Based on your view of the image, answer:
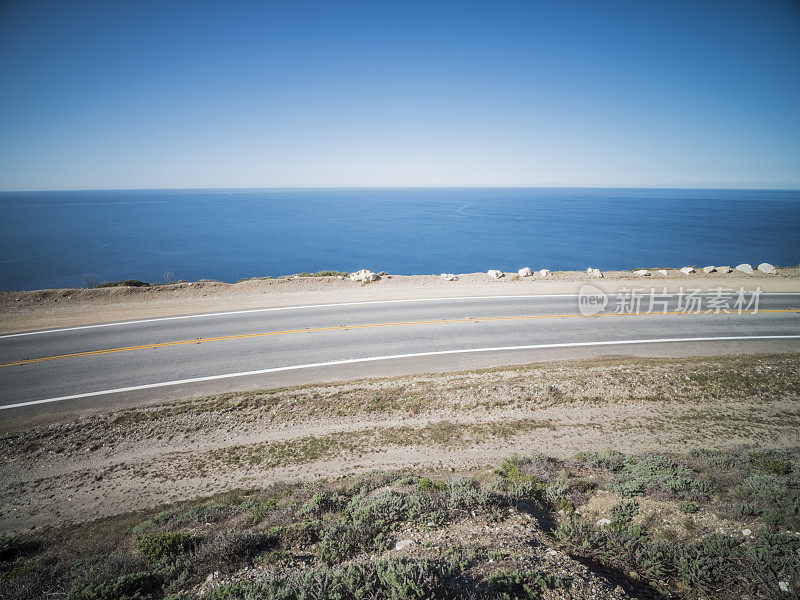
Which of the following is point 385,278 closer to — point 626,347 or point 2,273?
point 626,347

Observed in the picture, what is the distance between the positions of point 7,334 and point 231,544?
18639 millimetres

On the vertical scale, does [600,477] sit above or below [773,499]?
below

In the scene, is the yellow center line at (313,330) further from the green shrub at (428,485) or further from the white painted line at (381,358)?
the green shrub at (428,485)

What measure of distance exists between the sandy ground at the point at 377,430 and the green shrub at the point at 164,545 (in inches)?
90.1

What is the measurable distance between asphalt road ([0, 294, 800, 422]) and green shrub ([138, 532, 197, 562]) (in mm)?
6258

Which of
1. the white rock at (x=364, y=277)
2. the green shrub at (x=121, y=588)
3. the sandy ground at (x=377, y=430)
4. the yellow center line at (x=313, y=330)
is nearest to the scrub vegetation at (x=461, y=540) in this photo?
the green shrub at (x=121, y=588)

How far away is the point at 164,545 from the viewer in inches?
227

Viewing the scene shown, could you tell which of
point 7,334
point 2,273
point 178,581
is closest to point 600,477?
point 178,581

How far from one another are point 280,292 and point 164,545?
17302mm

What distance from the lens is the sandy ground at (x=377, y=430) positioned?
8469 mm

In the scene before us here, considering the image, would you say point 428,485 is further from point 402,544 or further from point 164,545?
point 164,545

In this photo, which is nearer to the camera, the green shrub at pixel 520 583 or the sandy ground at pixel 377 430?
the green shrub at pixel 520 583

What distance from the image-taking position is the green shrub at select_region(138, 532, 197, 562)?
5647mm

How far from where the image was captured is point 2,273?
158 ft
